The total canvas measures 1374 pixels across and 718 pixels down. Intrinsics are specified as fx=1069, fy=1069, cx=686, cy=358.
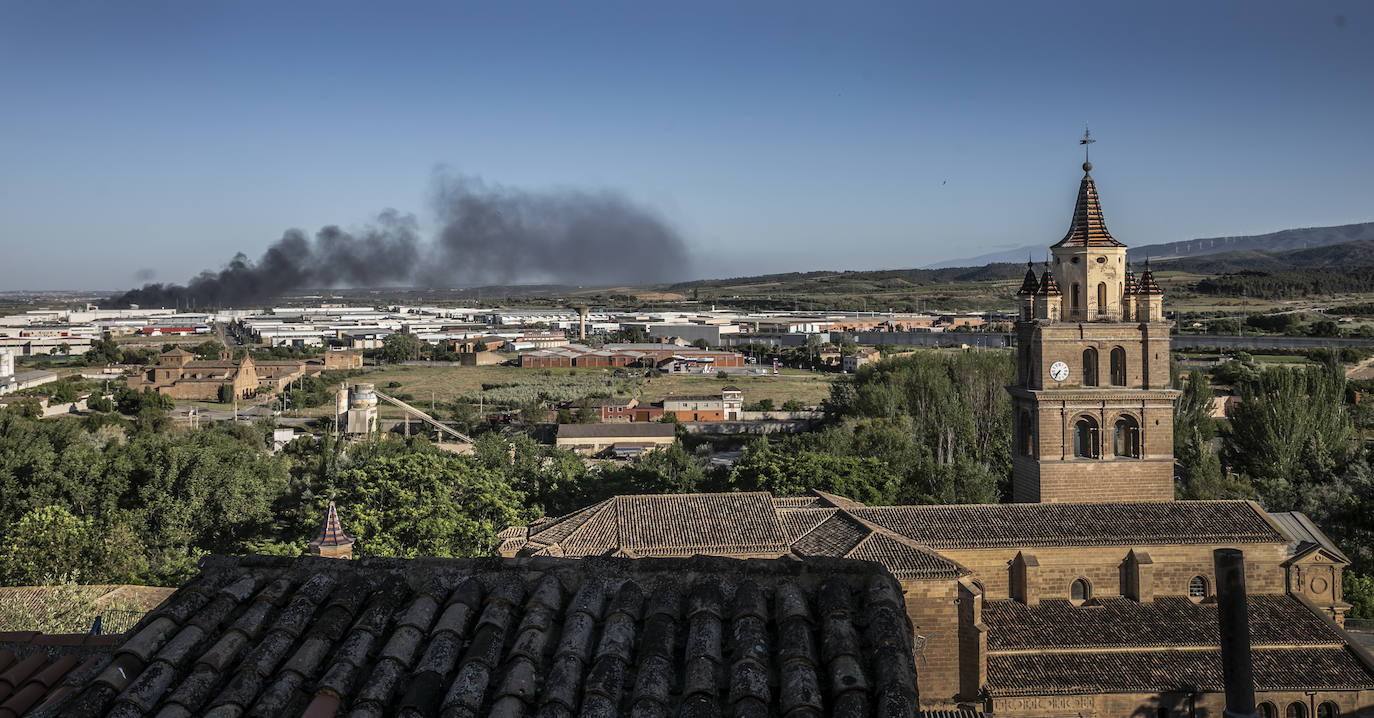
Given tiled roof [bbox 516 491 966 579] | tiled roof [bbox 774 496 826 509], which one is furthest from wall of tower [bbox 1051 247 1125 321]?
tiled roof [bbox 774 496 826 509]

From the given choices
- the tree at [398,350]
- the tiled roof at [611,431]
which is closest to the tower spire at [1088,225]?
the tiled roof at [611,431]

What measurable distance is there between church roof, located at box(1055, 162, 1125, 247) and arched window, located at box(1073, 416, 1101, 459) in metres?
3.17

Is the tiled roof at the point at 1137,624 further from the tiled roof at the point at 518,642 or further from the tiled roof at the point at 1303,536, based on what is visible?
the tiled roof at the point at 518,642

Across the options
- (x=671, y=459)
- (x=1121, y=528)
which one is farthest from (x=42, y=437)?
(x=1121, y=528)

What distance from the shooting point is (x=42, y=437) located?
30.9 metres

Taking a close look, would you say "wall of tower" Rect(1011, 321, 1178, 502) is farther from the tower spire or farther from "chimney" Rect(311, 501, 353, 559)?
"chimney" Rect(311, 501, 353, 559)

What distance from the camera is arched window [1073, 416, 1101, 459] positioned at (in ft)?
62.9

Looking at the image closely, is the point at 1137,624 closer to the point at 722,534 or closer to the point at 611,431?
the point at 722,534

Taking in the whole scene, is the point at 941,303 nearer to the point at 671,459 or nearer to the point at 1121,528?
the point at 671,459

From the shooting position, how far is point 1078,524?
16781 mm

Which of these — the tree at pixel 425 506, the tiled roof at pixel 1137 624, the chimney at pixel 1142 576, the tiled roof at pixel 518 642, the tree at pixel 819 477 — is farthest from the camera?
the tree at pixel 819 477

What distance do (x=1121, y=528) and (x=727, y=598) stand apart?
14.1 meters

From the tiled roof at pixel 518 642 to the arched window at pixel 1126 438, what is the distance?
16.4 m

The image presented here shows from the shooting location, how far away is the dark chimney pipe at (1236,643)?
3.94 metres
